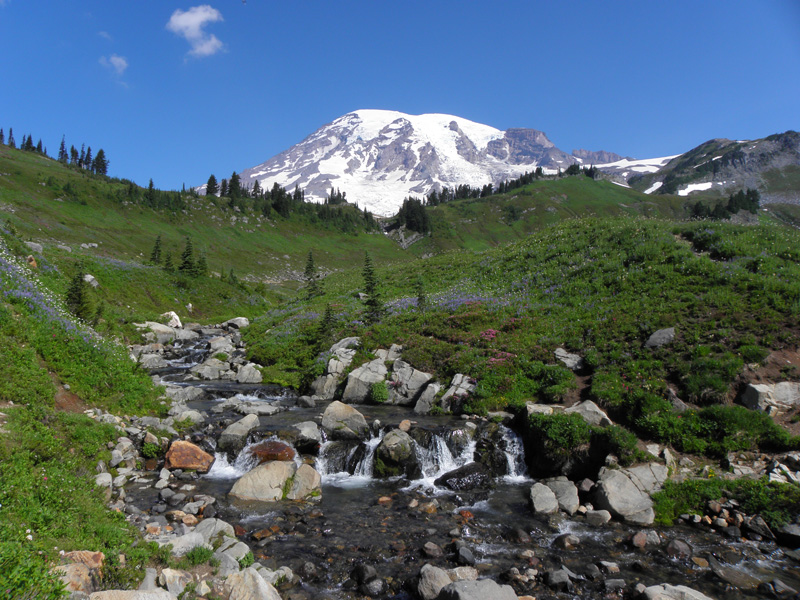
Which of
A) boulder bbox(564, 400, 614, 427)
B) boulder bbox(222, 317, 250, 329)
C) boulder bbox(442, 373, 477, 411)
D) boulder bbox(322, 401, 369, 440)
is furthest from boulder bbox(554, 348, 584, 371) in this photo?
boulder bbox(222, 317, 250, 329)

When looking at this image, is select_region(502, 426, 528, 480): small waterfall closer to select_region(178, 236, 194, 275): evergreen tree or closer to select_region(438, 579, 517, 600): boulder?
select_region(438, 579, 517, 600): boulder

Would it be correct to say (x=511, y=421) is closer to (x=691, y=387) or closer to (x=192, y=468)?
(x=691, y=387)

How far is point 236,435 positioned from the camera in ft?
55.2

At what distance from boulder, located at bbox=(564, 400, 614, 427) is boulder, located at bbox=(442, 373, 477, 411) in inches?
205

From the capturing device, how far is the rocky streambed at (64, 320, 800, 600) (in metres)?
9.23

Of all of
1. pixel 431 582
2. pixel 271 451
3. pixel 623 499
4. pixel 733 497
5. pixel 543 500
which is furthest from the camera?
pixel 271 451

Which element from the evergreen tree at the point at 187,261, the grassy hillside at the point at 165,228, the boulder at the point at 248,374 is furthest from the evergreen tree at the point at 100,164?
the boulder at the point at 248,374

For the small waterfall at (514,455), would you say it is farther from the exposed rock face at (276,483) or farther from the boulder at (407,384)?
the exposed rock face at (276,483)

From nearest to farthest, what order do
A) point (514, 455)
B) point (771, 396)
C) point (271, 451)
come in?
1. point (771, 396)
2. point (271, 451)
3. point (514, 455)

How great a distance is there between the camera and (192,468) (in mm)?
14953

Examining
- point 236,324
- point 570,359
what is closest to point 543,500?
point 570,359

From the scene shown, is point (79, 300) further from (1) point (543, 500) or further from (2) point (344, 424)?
(1) point (543, 500)

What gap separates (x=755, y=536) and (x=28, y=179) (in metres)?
157

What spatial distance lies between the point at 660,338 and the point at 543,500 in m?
10.6
